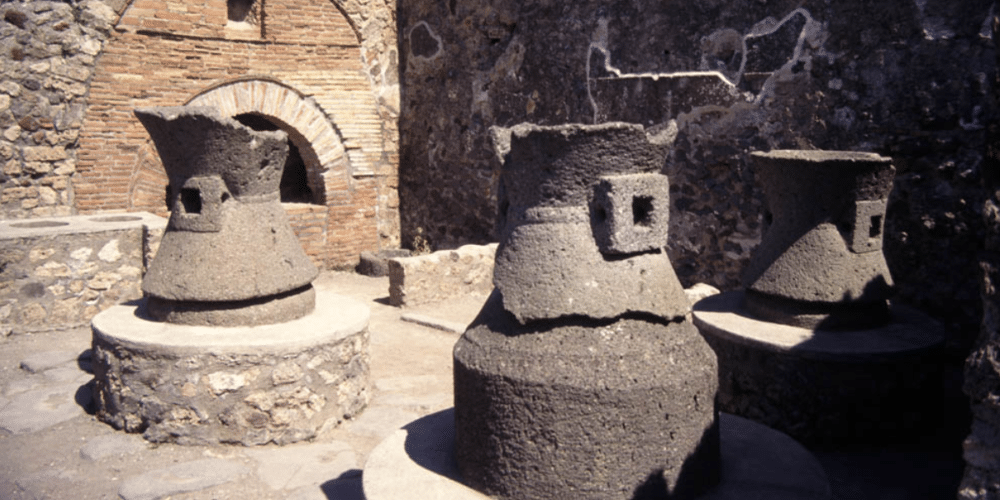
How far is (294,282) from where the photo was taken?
4242 mm

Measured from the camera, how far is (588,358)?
2.37 meters

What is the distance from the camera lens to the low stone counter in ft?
18.2

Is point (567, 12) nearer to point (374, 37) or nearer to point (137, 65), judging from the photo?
point (374, 37)

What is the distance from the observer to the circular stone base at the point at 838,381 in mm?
3721

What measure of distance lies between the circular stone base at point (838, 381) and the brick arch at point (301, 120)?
5.73m

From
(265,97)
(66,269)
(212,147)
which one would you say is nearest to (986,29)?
(212,147)

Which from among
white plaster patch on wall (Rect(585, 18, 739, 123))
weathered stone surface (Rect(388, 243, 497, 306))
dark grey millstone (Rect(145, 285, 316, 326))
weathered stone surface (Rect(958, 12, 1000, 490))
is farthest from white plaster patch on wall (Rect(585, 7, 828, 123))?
weathered stone surface (Rect(958, 12, 1000, 490))

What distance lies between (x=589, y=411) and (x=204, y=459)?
2.29m

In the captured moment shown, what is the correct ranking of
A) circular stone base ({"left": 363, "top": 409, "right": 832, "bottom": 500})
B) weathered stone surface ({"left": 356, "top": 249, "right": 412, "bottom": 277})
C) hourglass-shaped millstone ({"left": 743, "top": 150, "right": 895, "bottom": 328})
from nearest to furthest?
circular stone base ({"left": 363, "top": 409, "right": 832, "bottom": 500}), hourglass-shaped millstone ({"left": 743, "top": 150, "right": 895, "bottom": 328}), weathered stone surface ({"left": 356, "top": 249, "right": 412, "bottom": 277})

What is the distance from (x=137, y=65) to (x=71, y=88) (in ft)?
2.12

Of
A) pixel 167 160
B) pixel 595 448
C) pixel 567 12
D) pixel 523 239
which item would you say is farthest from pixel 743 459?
pixel 567 12

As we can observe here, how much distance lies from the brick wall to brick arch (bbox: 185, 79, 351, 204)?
11mm

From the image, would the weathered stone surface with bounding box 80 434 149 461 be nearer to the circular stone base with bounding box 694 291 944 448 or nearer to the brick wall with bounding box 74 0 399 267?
the circular stone base with bounding box 694 291 944 448

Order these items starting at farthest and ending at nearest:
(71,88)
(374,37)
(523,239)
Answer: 1. (374,37)
2. (71,88)
3. (523,239)
